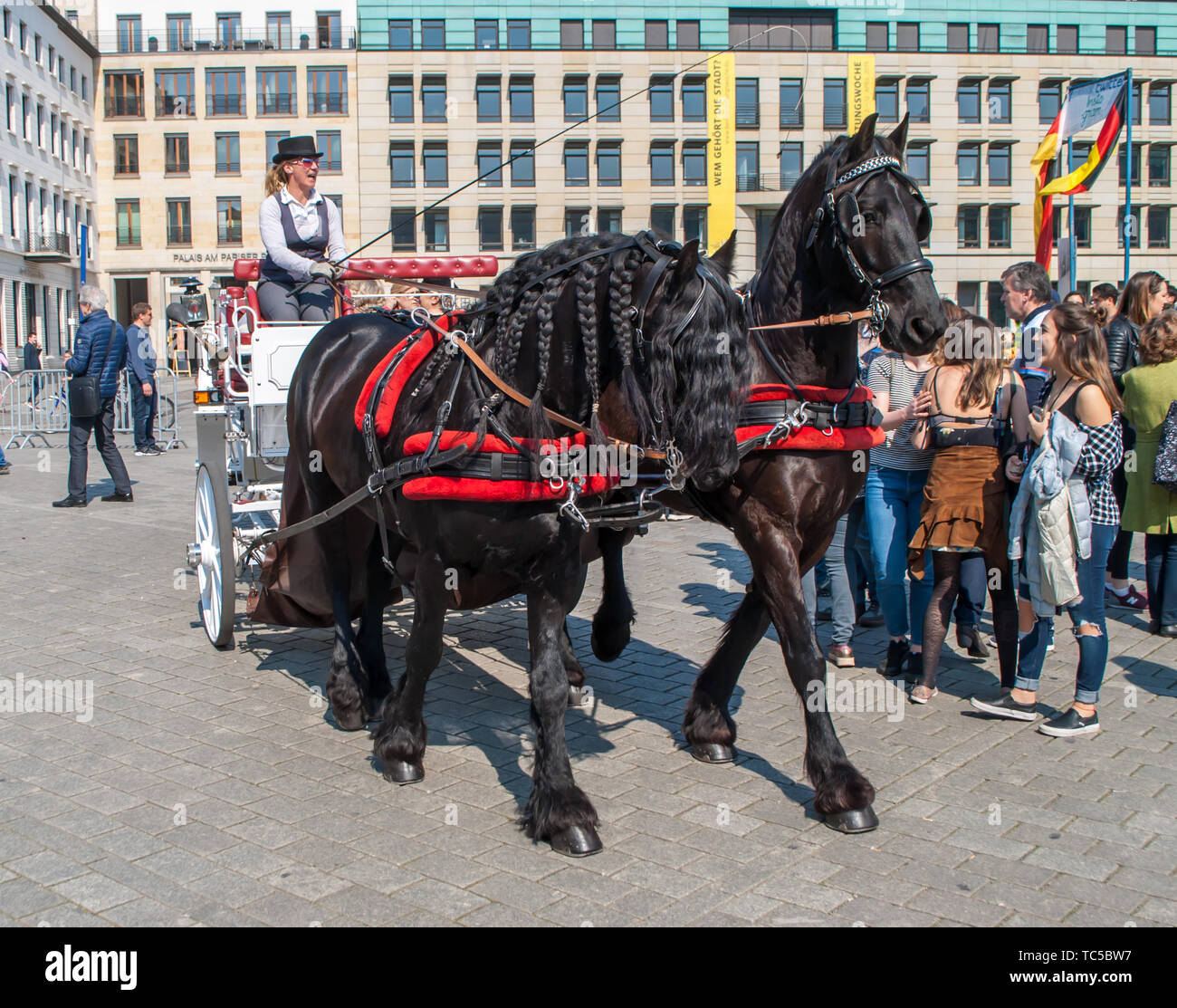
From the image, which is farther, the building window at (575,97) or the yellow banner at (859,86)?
the building window at (575,97)

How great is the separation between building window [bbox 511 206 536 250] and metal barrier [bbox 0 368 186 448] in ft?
121

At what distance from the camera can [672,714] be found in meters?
5.51

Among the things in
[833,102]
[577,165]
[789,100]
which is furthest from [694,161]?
[833,102]

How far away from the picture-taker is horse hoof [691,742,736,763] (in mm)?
4836

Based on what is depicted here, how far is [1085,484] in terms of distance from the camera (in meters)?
5.32

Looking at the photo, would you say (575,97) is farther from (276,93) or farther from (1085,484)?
(1085,484)

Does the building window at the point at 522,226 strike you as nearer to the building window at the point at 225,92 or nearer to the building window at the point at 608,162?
the building window at the point at 608,162

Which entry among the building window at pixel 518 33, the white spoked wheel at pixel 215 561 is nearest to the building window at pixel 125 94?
the building window at pixel 518 33

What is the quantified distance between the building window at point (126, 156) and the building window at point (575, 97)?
2457 centimetres

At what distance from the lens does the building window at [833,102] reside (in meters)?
56.3

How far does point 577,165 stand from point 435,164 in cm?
767
